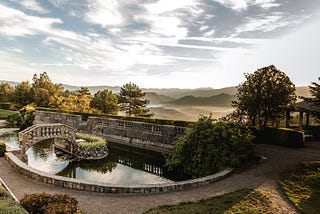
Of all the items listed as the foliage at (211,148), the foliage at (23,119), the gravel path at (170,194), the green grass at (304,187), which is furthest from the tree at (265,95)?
the foliage at (23,119)

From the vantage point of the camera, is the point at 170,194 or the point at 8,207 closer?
the point at 8,207

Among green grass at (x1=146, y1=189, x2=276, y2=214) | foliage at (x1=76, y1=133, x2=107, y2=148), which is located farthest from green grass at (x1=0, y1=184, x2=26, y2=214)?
foliage at (x1=76, y1=133, x2=107, y2=148)

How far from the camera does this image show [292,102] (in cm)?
1862

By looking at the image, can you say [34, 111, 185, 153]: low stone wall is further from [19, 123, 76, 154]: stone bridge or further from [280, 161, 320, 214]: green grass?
[280, 161, 320, 214]: green grass

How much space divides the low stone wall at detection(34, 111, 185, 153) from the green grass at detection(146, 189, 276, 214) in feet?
35.8

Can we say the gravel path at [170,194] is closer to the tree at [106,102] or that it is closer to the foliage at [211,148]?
the foliage at [211,148]

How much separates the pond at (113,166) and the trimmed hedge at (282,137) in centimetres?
766

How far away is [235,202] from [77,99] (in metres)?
30.5

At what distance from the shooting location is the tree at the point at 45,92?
1604 inches

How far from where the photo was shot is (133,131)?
2319cm

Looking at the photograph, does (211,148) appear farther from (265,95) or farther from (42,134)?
(42,134)

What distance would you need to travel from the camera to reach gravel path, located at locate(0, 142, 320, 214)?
324 inches

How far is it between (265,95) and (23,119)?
98.9ft

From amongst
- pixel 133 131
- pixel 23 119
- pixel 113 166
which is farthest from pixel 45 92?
pixel 113 166
